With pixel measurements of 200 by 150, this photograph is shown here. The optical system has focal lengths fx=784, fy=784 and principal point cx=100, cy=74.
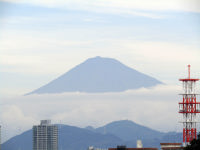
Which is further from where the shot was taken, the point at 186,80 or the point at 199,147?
the point at 186,80

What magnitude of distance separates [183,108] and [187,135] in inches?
273

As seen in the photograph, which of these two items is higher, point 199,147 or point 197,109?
point 197,109

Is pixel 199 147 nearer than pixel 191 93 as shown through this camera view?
Yes

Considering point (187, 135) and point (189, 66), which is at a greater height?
point (189, 66)

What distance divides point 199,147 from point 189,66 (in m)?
60.6

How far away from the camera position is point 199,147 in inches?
5118

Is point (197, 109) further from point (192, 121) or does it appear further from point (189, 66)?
point (189, 66)

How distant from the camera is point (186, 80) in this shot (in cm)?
19950

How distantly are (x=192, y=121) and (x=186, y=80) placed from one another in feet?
34.5

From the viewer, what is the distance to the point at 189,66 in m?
189

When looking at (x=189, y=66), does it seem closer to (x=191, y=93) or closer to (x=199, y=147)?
(x=191, y=93)

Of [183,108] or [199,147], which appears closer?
[199,147]

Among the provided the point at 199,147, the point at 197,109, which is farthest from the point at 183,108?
the point at 199,147

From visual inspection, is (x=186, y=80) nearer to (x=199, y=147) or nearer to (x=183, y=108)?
(x=183, y=108)
